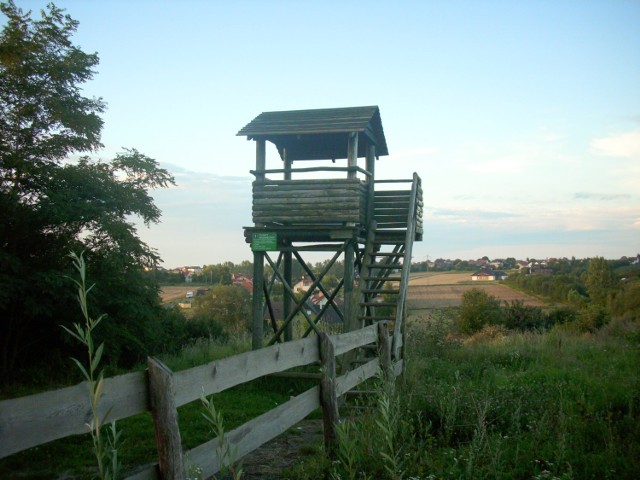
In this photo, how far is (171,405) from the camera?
11.4ft

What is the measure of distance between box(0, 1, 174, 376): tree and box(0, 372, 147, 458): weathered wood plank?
9527mm

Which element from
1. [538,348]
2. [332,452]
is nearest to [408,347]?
[538,348]

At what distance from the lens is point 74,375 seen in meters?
13.0

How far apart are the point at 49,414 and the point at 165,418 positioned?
859 millimetres

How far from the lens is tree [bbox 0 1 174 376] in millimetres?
12367

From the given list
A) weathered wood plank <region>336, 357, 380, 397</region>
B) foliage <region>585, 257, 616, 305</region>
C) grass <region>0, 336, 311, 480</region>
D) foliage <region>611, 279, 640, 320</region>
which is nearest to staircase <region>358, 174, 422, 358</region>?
grass <region>0, 336, 311, 480</region>

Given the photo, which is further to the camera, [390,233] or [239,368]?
[390,233]

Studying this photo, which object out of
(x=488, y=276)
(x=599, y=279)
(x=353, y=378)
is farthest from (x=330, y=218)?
(x=488, y=276)

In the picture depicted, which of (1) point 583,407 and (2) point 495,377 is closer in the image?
(1) point 583,407

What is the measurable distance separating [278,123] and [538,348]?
809 cm

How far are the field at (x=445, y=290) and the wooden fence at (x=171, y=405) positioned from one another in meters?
27.9

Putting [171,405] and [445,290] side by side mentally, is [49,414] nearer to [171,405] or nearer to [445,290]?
[171,405]

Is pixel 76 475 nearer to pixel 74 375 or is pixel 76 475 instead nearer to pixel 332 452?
pixel 332 452

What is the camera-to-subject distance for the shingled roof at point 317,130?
12234 millimetres
